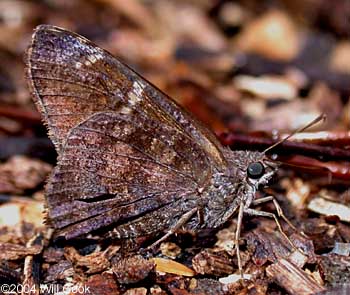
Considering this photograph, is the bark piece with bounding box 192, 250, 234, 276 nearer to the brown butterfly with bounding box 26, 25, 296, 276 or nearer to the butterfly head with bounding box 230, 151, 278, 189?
the brown butterfly with bounding box 26, 25, 296, 276

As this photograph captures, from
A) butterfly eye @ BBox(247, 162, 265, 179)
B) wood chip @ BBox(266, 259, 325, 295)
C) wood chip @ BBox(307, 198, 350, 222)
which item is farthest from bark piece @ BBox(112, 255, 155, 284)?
wood chip @ BBox(307, 198, 350, 222)

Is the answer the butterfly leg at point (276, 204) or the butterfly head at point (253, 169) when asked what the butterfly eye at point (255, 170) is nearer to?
the butterfly head at point (253, 169)

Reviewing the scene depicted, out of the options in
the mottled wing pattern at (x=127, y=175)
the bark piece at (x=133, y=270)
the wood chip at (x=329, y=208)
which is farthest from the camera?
the wood chip at (x=329, y=208)

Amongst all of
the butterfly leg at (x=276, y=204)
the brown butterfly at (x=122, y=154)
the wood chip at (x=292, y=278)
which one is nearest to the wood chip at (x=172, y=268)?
the brown butterfly at (x=122, y=154)

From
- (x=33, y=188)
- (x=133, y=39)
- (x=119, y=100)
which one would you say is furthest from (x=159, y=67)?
(x=119, y=100)

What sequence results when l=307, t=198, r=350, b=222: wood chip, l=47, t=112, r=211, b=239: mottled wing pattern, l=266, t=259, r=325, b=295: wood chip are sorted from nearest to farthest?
l=266, t=259, r=325, b=295: wood chip
l=47, t=112, r=211, b=239: mottled wing pattern
l=307, t=198, r=350, b=222: wood chip

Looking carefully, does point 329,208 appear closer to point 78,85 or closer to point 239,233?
point 239,233

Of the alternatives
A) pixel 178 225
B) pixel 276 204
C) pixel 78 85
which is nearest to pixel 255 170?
pixel 276 204
